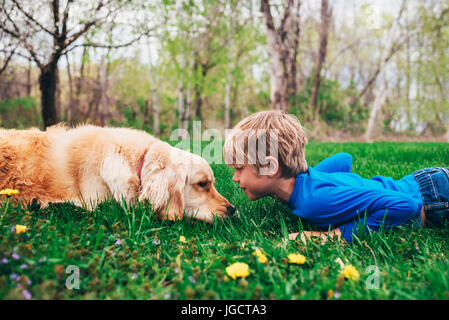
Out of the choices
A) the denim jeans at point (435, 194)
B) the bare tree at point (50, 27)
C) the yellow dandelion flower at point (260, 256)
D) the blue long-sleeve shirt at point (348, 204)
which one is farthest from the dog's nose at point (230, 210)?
the bare tree at point (50, 27)

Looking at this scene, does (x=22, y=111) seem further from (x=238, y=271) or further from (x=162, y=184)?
(x=238, y=271)

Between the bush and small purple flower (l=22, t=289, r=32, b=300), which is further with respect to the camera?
the bush

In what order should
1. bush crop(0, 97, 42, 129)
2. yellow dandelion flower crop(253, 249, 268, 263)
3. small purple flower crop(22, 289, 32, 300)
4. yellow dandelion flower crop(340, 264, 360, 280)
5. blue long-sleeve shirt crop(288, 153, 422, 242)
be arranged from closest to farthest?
small purple flower crop(22, 289, 32, 300) < yellow dandelion flower crop(340, 264, 360, 280) < yellow dandelion flower crop(253, 249, 268, 263) < blue long-sleeve shirt crop(288, 153, 422, 242) < bush crop(0, 97, 42, 129)

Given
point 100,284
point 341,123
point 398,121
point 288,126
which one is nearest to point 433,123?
point 398,121

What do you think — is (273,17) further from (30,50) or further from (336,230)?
(336,230)

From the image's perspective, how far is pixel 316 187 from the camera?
7.00 feet

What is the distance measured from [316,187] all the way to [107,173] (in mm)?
1614

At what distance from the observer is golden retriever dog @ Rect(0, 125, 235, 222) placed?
2.30 m

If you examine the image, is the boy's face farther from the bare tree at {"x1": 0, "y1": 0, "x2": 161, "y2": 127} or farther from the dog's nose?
the bare tree at {"x1": 0, "y1": 0, "x2": 161, "y2": 127}

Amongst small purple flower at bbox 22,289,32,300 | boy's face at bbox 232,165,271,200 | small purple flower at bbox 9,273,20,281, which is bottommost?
small purple flower at bbox 22,289,32,300

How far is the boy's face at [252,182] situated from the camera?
2.25m

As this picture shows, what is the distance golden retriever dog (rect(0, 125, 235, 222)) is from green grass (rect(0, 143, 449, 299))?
0.71 ft

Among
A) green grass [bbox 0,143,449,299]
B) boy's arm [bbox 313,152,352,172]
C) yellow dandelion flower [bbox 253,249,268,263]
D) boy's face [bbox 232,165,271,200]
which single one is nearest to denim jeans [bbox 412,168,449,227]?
green grass [bbox 0,143,449,299]

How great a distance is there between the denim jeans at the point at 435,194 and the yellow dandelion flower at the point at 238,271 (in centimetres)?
182
